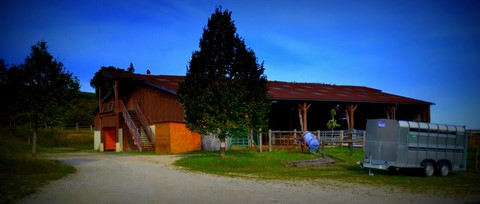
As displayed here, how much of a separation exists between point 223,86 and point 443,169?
1069 centimetres

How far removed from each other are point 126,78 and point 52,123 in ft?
38.1

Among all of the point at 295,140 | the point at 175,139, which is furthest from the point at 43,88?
the point at 295,140

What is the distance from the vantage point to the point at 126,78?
3384 centimetres

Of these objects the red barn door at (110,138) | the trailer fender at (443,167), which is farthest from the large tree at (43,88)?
the trailer fender at (443,167)

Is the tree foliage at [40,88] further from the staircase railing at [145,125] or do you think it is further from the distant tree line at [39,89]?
the staircase railing at [145,125]

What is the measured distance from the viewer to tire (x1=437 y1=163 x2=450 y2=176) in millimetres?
15108

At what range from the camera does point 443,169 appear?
1522 cm

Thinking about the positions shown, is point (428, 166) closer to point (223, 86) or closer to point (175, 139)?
point (223, 86)

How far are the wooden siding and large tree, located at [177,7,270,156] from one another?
29.4ft

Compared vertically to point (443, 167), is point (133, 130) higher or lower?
higher

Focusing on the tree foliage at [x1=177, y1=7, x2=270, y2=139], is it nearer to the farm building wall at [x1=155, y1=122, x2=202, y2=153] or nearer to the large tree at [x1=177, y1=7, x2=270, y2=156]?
the large tree at [x1=177, y1=7, x2=270, y2=156]

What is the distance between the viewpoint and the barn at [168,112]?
28.4 metres

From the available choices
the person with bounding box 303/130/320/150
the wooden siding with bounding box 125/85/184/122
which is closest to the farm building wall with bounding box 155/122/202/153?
the wooden siding with bounding box 125/85/184/122

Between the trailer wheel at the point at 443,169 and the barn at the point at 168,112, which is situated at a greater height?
the barn at the point at 168,112
